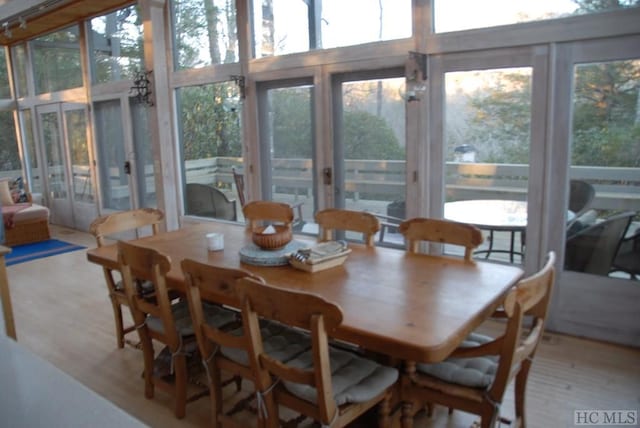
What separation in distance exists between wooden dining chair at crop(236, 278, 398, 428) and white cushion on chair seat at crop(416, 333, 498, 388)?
160 millimetres

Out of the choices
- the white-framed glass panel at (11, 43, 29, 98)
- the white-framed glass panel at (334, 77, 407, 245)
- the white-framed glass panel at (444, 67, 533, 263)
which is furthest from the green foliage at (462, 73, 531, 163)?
the white-framed glass panel at (11, 43, 29, 98)

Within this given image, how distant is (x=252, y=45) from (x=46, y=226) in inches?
162

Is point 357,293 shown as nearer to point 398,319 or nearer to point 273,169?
point 398,319

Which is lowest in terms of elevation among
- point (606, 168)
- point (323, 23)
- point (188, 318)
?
point (188, 318)

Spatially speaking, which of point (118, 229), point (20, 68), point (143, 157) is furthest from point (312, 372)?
point (20, 68)

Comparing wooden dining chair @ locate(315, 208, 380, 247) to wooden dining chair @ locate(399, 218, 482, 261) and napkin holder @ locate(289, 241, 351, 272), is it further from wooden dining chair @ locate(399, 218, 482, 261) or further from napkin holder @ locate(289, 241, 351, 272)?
napkin holder @ locate(289, 241, 351, 272)

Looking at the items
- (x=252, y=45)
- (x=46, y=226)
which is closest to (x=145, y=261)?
(x=252, y=45)

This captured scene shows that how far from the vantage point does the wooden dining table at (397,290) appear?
1664 mm

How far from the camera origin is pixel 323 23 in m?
4.42

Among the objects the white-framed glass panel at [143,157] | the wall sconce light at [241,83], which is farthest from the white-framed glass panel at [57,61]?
the wall sconce light at [241,83]

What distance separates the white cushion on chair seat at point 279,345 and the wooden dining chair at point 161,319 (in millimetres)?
341

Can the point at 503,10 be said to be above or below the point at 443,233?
above

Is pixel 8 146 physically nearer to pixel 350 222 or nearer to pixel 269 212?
pixel 269 212

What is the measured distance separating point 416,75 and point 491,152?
0.79m
